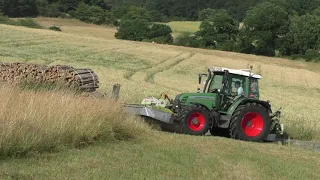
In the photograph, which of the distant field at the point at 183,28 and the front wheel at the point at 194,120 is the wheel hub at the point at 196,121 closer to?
the front wheel at the point at 194,120

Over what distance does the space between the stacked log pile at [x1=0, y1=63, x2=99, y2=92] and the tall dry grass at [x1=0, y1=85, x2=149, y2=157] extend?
15.4ft

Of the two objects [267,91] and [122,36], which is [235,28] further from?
[267,91]

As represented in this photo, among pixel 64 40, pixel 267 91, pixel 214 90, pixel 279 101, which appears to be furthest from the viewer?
pixel 64 40

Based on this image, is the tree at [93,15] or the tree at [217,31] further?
the tree at [93,15]

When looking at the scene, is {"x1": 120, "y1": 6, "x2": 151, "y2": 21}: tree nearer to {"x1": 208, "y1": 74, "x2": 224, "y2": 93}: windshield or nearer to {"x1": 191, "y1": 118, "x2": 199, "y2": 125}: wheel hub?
{"x1": 208, "y1": 74, "x2": 224, "y2": 93}: windshield

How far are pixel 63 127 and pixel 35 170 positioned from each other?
1887 mm

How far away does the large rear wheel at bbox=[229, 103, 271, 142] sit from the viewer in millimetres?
12812

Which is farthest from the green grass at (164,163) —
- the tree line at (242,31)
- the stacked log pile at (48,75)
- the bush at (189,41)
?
the bush at (189,41)

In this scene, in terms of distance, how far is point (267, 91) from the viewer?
104 feet

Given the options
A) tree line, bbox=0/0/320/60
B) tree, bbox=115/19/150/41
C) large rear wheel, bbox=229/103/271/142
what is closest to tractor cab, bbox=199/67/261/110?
large rear wheel, bbox=229/103/271/142

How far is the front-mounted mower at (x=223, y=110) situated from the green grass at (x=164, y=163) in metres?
2.05

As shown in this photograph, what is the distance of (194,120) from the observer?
12.8 m

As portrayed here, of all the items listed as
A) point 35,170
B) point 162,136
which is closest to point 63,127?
point 35,170

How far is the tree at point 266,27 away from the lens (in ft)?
281
